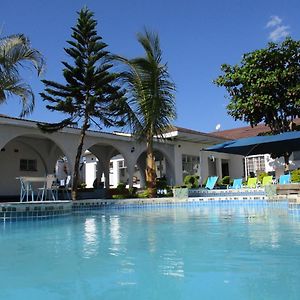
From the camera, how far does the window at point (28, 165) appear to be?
1976cm

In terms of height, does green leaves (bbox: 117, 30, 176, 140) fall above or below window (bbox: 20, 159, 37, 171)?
above

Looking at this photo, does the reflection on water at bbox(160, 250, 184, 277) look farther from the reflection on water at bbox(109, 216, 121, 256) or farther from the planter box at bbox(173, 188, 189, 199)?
the planter box at bbox(173, 188, 189, 199)

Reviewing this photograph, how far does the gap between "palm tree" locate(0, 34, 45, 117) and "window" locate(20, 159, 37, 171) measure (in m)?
6.55

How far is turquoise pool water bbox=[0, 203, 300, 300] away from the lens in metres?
3.44

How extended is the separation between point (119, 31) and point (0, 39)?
164 inches

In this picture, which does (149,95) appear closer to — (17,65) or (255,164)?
(17,65)

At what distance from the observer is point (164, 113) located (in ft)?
53.2

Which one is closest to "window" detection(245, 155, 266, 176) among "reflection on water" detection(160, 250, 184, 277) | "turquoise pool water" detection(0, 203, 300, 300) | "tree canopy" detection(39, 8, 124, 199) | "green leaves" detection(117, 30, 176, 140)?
"green leaves" detection(117, 30, 176, 140)

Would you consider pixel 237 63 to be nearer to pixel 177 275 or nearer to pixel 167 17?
pixel 167 17

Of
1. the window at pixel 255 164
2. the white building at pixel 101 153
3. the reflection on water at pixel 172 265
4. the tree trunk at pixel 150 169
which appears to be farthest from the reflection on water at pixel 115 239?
the window at pixel 255 164

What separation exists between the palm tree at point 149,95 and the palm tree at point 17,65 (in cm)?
414

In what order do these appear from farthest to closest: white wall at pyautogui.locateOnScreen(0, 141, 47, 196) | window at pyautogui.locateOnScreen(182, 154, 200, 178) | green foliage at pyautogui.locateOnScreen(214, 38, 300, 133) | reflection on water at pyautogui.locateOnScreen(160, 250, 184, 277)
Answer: window at pyautogui.locateOnScreen(182, 154, 200, 178), white wall at pyautogui.locateOnScreen(0, 141, 47, 196), green foliage at pyautogui.locateOnScreen(214, 38, 300, 133), reflection on water at pyautogui.locateOnScreen(160, 250, 184, 277)

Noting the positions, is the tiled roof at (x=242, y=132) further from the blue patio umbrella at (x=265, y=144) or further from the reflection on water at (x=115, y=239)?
the reflection on water at (x=115, y=239)

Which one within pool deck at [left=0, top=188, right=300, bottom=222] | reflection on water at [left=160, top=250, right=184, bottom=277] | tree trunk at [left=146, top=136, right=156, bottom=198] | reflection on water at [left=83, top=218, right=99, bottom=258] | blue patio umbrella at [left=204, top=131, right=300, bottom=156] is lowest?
reflection on water at [left=160, top=250, right=184, bottom=277]
